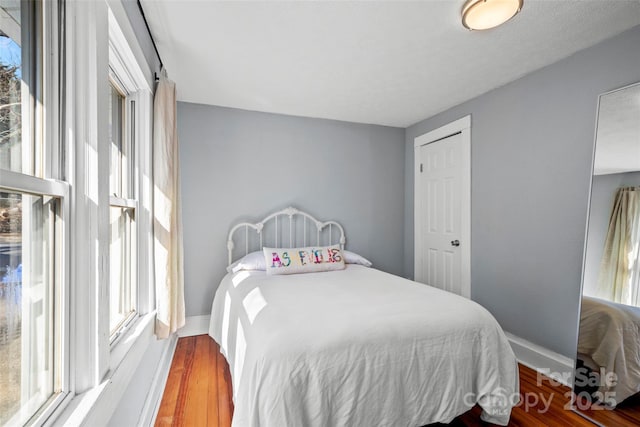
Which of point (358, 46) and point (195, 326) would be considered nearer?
point (358, 46)

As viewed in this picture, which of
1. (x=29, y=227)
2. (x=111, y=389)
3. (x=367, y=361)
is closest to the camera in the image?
(x=29, y=227)

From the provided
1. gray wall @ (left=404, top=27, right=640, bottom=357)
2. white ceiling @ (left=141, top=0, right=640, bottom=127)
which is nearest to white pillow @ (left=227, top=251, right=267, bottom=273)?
white ceiling @ (left=141, top=0, right=640, bottom=127)

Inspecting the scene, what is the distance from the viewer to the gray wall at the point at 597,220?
1862mm

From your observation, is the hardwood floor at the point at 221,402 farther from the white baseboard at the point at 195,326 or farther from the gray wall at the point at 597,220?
the gray wall at the point at 597,220

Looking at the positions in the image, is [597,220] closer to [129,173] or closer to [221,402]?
[221,402]

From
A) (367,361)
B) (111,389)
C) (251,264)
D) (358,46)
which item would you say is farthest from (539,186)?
(111,389)

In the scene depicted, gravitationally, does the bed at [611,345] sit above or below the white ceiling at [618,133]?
below

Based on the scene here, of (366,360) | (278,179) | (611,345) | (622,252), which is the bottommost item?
(611,345)

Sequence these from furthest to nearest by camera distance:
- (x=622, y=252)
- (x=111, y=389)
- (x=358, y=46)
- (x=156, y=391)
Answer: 1. (x=358, y=46)
2. (x=156, y=391)
3. (x=622, y=252)
4. (x=111, y=389)

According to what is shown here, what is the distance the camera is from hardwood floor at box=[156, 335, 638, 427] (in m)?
1.76

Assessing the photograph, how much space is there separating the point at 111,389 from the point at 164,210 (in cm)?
115

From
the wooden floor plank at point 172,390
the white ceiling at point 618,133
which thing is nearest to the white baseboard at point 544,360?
the white ceiling at point 618,133

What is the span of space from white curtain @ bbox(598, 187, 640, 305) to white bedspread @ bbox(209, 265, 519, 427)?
818 millimetres

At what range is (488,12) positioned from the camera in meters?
1.61
